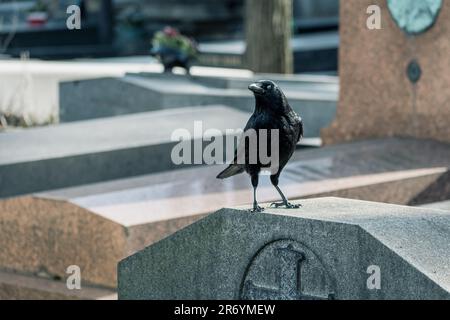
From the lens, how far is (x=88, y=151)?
380 inches

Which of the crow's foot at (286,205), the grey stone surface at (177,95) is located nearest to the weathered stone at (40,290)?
the crow's foot at (286,205)

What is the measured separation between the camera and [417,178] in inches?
347

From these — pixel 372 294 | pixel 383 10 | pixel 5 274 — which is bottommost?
pixel 5 274

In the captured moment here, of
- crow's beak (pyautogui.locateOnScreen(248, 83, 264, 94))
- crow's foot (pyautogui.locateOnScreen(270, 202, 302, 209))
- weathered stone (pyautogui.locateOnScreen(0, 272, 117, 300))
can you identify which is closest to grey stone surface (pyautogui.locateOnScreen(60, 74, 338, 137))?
weathered stone (pyautogui.locateOnScreen(0, 272, 117, 300))

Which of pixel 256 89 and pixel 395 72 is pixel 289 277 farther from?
pixel 395 72

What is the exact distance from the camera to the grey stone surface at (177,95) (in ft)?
41.7

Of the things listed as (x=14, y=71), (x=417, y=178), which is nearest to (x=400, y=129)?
(x=417, y=178)

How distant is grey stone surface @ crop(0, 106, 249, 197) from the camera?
935cm

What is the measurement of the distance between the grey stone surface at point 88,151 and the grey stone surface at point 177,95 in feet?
4.90

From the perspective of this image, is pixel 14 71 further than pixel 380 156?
Yes

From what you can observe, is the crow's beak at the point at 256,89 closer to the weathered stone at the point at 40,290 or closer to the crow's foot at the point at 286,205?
the crow's foot at the point at 286,205

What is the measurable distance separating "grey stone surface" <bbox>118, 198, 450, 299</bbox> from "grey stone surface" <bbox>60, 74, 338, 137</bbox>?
20.6ft
